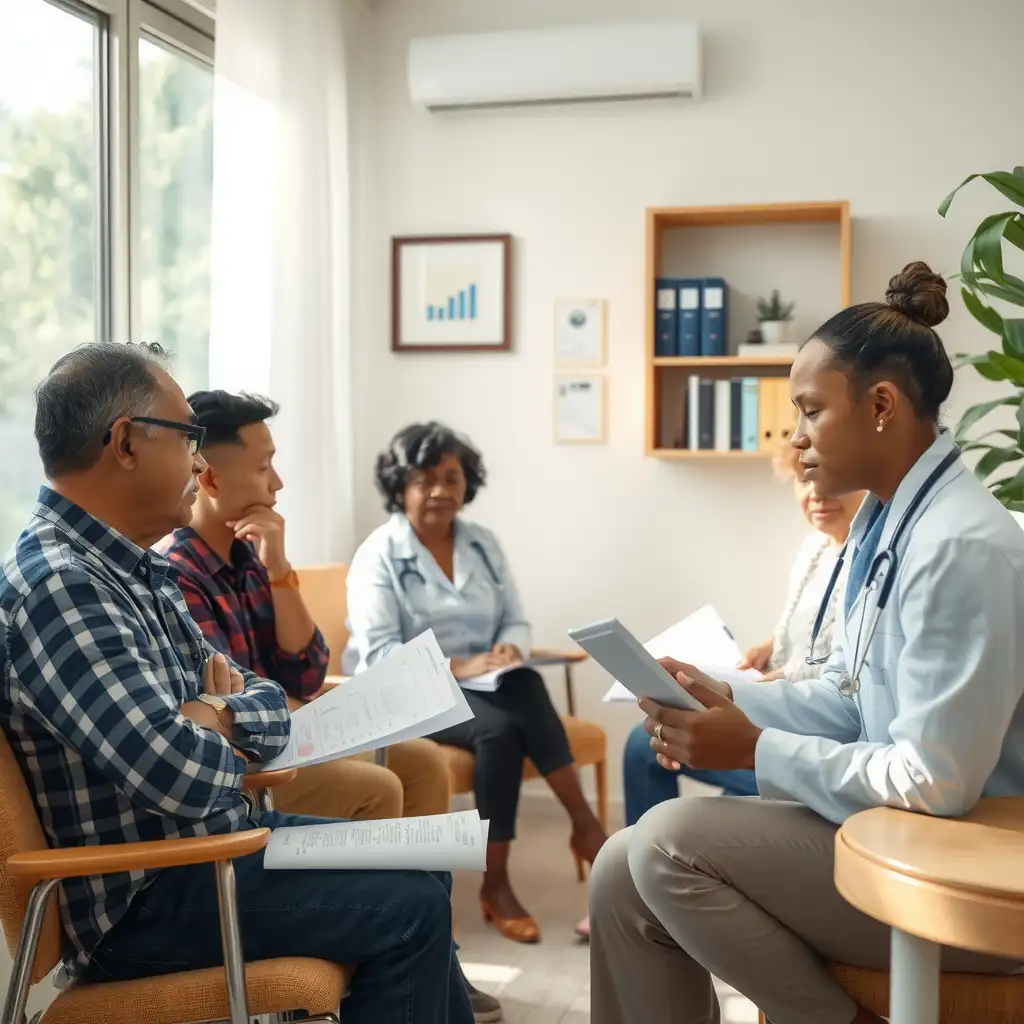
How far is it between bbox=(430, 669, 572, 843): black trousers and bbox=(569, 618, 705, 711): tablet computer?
1482 millimetres

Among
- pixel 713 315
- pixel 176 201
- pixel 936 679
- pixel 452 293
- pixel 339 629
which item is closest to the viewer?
pixel 936 679

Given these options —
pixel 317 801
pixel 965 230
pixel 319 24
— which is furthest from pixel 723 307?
pixel 317 801

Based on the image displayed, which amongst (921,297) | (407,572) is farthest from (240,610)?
(921,297)

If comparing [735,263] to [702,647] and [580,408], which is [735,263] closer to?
[580,408]

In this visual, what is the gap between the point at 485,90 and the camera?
4.04 m

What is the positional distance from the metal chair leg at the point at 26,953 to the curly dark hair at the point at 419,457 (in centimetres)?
211

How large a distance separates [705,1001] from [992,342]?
278 centimetres

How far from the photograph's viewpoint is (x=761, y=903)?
1.60 m

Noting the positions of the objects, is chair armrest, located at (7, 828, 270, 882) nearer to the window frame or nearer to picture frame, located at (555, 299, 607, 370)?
the window frame

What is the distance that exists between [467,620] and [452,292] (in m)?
1.32

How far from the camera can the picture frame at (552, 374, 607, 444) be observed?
418 centimetres

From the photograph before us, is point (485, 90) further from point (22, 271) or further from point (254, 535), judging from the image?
point (254, 535)

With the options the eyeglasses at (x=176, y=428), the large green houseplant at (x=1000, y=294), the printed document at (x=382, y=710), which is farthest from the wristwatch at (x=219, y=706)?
the large green houseplant at (x=1000, y=294)

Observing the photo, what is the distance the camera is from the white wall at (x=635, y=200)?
3.94m
